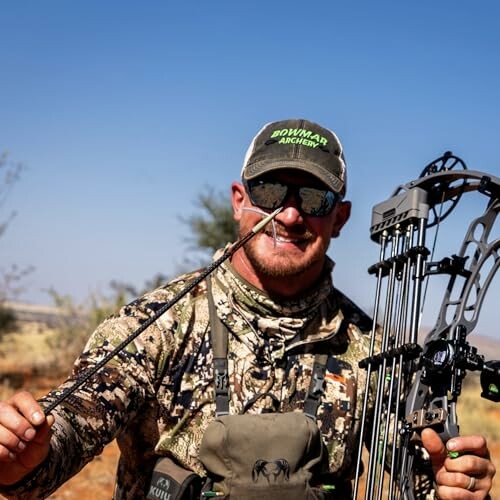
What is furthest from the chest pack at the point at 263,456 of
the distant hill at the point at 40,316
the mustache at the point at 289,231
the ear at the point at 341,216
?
the distant hill at the point at 40,316

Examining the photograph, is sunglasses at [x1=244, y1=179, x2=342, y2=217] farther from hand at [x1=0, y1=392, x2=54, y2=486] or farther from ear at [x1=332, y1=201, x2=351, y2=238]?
hand at [x1=0, y1=392, x2=54, y2=486]

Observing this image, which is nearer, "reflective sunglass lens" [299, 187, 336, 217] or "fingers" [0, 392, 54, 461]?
"fingers" [0, 392, 54, 461]

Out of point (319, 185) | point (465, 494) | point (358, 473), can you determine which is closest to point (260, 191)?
point (319, 185)

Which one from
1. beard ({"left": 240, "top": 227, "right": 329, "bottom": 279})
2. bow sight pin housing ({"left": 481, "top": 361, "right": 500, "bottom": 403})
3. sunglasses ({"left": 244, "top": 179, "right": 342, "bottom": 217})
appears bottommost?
bow sight pin housing ({"left": 481, "top": 361, "right": 500, "bottom": 403})

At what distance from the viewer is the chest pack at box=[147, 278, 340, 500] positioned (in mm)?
3842

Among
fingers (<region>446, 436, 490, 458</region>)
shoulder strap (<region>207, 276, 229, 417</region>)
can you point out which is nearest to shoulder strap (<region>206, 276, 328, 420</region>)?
shoulder strap (<region>207, 276, 229, 417</region>)

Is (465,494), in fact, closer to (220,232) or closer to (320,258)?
(320,258)

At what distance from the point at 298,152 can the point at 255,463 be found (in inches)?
64.3

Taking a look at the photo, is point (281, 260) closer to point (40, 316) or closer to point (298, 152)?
point (298, 152)

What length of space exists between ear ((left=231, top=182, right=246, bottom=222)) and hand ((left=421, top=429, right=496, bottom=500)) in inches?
65.9

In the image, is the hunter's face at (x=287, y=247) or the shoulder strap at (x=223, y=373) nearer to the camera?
the shoulder strap at (x=223, y=373)

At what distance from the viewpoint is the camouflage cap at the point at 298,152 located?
4500 mm

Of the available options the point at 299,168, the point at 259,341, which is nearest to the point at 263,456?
the point at 259,341

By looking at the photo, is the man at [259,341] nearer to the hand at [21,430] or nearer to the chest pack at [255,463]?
the chest pack at [255,463]
